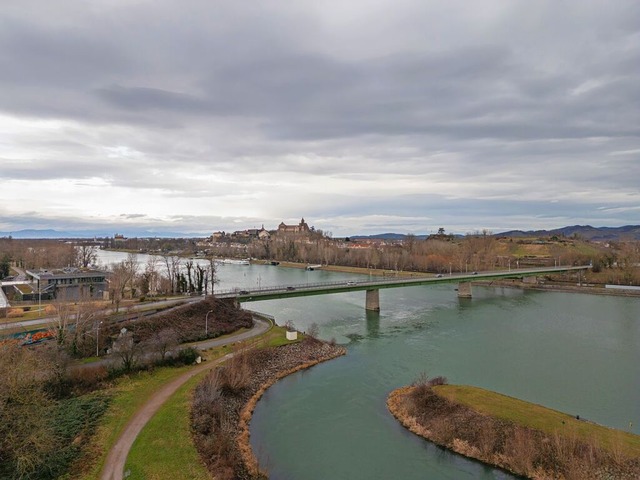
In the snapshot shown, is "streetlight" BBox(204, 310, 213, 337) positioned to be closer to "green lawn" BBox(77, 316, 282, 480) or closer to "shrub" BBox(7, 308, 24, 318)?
"green lawn" BBox(77, 316, 282, 480)

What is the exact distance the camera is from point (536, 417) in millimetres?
24234

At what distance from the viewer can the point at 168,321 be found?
41312 millimetres

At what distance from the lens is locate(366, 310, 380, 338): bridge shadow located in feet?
160

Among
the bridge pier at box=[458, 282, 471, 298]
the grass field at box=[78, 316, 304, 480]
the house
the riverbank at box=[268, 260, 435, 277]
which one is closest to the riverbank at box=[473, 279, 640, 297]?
the riverbank at box=[268, 260, 435, 277]

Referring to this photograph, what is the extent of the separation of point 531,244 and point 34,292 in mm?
157212

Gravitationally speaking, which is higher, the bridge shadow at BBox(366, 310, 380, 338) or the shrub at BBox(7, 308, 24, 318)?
the shrub at BBox(7, 308, 24, 318)

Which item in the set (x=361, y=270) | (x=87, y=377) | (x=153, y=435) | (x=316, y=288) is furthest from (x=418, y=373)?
(x=361, y=270)

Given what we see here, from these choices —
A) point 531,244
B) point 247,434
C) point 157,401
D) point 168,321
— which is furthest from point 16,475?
point 531,244

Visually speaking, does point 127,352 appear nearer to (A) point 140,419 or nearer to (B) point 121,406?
(B) point 121,406

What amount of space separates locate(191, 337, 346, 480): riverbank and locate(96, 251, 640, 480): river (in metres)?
0.90

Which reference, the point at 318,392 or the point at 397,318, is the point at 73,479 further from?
the point at 397,318

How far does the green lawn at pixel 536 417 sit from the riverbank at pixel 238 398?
42.3 ft

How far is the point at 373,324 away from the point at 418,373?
20.4m

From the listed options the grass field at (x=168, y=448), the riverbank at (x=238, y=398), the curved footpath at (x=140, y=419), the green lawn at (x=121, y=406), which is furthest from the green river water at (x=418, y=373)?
the green lawn at (x=121, y=406)
